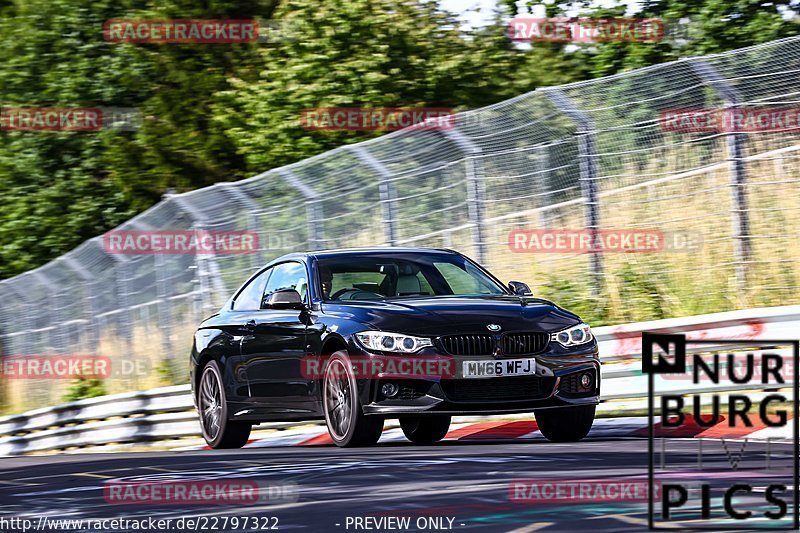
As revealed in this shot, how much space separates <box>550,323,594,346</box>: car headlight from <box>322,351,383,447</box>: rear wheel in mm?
1300

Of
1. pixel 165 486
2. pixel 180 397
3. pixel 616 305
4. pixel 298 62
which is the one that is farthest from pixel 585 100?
pixel 298 62

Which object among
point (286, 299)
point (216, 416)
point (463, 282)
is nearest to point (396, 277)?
point (463, 282)

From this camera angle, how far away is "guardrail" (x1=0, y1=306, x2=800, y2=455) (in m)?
12.8

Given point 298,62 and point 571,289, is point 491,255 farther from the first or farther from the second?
Answer: point 298,62
